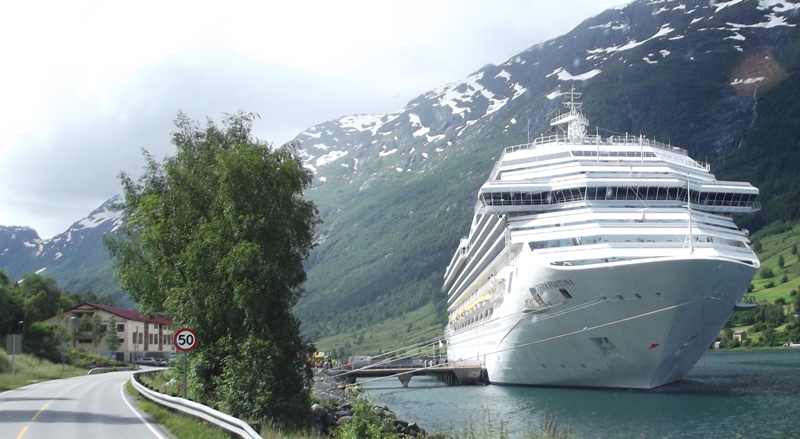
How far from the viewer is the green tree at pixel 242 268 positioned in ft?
82.5

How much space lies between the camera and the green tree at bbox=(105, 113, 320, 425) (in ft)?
82.5

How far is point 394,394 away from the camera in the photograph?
66.9 meters

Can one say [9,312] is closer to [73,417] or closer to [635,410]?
[73,417]

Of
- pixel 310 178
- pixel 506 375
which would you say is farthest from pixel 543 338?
pixel 310 178

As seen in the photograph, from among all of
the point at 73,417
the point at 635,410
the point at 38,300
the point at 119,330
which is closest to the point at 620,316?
the point at 635,410

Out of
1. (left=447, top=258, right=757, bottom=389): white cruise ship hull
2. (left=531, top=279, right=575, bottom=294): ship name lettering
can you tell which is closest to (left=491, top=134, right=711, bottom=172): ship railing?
(left=447, top=258, right=757, bottom=389): white cruise ship hull

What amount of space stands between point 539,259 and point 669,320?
754 cm

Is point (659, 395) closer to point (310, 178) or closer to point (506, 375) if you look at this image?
point (506, 375)

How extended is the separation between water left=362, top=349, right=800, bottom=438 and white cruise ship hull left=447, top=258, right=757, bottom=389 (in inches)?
65.1

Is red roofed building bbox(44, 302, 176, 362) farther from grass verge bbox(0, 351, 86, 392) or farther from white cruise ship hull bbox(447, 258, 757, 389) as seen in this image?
white cruise ship hull bbox(447, 258, 757, 389)

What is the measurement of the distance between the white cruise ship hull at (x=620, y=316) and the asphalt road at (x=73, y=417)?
2259 cm

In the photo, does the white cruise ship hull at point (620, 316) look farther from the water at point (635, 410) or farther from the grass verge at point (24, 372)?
the grass verge at point (24, 372)

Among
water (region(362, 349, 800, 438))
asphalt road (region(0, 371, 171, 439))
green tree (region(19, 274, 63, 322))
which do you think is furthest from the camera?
green tree (region(19, 274, 63, 322))

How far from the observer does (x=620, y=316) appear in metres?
39.2
